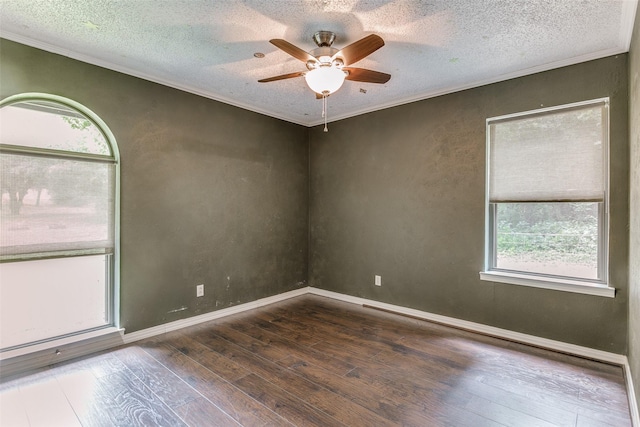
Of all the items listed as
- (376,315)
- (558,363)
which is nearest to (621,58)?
(558,363)

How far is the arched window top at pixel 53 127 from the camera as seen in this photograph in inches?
97.9

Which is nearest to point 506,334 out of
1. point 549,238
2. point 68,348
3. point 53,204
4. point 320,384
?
point 549,238

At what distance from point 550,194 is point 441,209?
3.26 feet

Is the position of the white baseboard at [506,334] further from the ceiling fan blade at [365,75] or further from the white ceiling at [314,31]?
the ceiling fan blade at [365,75]

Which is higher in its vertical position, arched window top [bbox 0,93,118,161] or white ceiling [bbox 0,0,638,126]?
white ceiling [bbox 0,0,638,126]

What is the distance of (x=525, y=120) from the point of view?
302 centimetres

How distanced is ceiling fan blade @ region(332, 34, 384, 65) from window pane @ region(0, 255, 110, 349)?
2757 mm

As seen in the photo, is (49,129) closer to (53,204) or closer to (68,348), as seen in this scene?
(53,204)

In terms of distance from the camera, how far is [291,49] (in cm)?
210

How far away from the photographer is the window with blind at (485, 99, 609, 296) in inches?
106

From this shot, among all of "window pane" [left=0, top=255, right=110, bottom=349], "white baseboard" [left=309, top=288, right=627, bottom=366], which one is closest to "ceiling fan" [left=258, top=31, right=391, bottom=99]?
"window pane" [left=0, top=255, right=110, bottom=349]

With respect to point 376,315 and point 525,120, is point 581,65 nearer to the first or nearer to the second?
point 525,120

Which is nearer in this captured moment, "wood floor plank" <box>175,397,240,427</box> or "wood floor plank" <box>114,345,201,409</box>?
"wood floor plank" <box>175,397,240,427</box>

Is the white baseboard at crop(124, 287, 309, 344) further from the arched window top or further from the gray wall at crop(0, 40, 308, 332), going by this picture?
the arched window top
